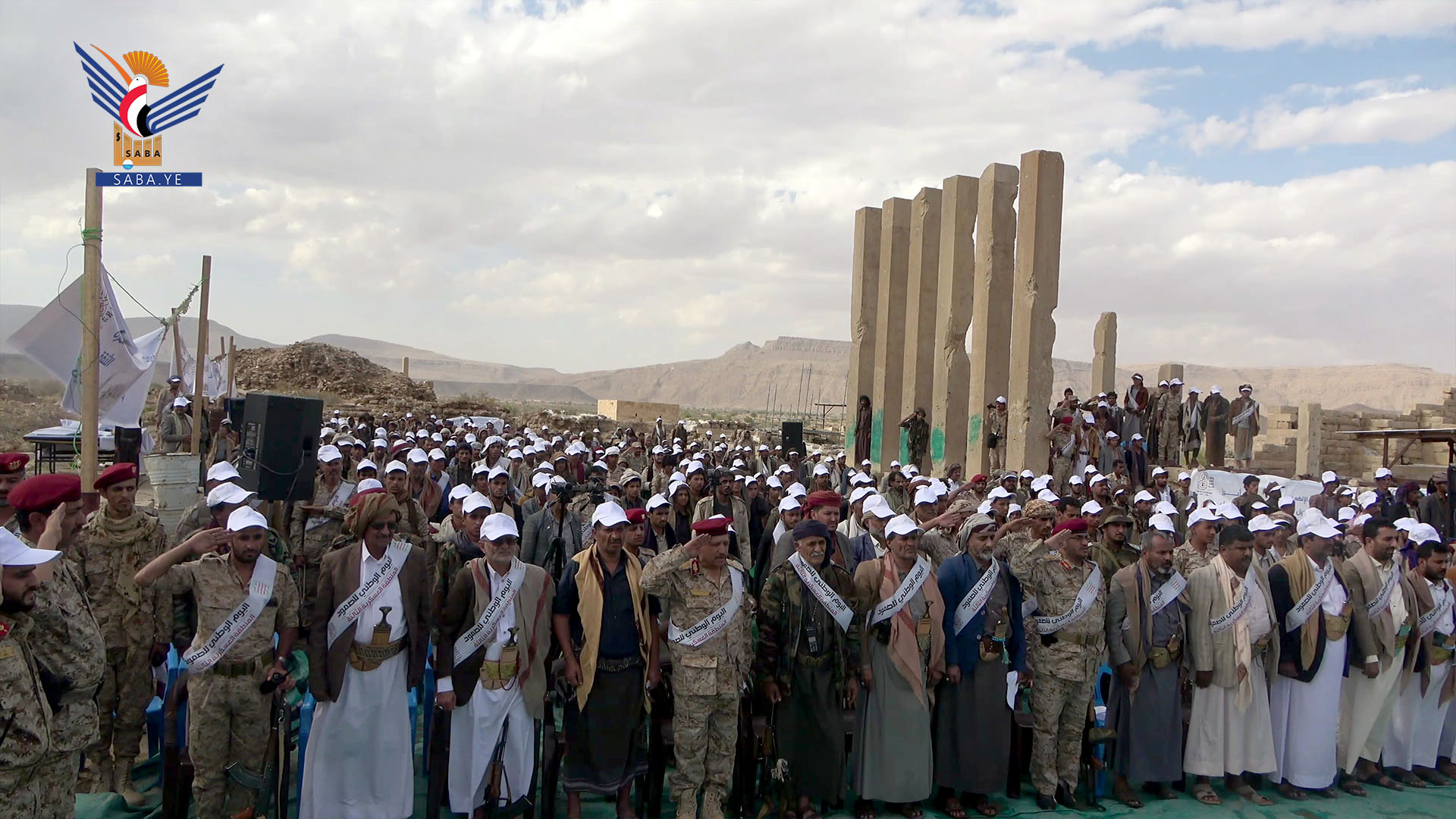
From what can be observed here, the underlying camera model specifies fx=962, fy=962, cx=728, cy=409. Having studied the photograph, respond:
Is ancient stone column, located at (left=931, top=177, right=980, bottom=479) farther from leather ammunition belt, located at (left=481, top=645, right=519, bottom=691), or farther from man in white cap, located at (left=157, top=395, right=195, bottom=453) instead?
leather ammunition belt, located at (left=481, top=645, right=519, bottom=691)

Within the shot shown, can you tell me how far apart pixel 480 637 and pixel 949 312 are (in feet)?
49.7

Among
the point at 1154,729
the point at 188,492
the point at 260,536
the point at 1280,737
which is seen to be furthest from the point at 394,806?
the point at 188,492

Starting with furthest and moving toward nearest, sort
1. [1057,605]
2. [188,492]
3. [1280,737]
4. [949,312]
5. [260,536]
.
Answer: [949,312] < [188,492] < [1280,737] < [1057,605] < [260,536]

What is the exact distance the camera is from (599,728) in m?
4.99

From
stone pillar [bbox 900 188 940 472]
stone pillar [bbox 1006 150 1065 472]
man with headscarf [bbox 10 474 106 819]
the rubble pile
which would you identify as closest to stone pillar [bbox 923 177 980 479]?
stone pillar [bbox 900 188 940 472]

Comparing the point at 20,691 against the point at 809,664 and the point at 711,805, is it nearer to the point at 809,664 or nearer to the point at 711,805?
the point at 711,805

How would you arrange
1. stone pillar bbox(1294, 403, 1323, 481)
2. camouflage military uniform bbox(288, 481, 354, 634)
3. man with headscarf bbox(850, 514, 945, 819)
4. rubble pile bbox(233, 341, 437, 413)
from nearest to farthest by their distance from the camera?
1. man with headscarf bbox(850, 514, 945, 819)
2. camouflage military uniform bbox(288, 481, 354, 634)
3. stone pillar bbox(1294, 403, 1323, 481)
4. rubble pile bbox(233, 341, 437, 413)

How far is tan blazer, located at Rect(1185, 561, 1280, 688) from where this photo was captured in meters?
5.82

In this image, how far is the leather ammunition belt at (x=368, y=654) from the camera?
4.70 m

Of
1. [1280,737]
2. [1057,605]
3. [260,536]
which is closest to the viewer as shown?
[260,536]

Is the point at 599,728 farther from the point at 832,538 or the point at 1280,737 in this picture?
the point at 1280,737

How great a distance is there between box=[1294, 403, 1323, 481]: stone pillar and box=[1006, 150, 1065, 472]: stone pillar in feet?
18.9

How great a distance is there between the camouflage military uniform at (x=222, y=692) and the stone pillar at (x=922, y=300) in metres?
16.4

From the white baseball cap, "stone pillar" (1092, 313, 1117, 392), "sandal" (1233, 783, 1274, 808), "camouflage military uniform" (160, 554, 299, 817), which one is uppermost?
"stone pillar" (1092, 313, 1117, 392)
